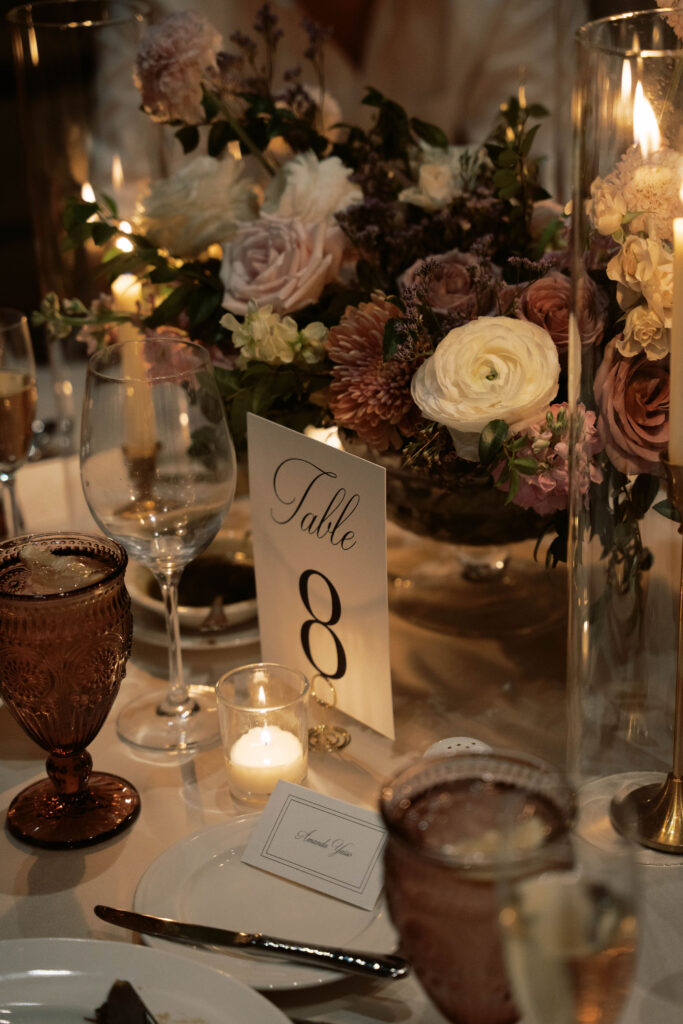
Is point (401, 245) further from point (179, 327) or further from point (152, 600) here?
point (152, 600)

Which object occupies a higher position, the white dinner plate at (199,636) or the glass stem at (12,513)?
the glass stem at (12,513)

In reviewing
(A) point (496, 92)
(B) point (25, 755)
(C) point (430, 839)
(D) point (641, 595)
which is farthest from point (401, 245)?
(A) point (496, 92)

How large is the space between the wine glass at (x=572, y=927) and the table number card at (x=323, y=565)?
0.44 meters

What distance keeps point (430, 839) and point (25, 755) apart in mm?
552

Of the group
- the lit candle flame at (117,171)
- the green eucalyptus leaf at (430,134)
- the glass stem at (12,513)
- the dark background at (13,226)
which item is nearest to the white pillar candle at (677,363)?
the green eucalyptus leaf at (430,134)

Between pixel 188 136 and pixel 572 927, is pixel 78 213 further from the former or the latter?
pixel 572 927

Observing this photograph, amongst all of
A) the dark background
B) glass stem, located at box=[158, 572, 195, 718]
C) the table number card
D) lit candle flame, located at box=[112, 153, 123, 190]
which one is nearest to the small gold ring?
the table number card

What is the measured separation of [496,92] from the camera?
266 cm

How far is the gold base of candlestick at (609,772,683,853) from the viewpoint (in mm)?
729

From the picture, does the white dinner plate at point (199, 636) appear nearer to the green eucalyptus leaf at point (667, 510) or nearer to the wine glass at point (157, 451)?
the wine glass at point (157, 451)

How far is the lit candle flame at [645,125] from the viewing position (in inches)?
24.8

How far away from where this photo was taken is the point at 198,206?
1070mm

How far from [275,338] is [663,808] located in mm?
492

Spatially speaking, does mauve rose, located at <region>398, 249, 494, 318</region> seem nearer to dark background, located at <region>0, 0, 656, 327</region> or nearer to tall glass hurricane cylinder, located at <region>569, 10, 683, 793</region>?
tall glass hurricane cylinder, located at <region>569, 10, 683, 793</region>
